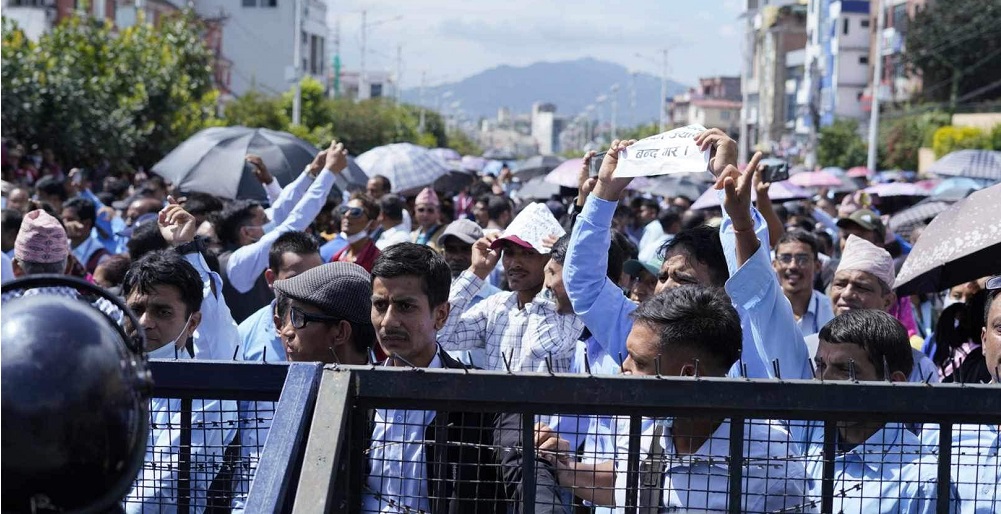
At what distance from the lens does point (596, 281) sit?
4.74 meters

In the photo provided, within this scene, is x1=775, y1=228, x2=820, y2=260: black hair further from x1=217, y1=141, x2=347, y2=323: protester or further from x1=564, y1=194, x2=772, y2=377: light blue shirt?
x1=217, y1=141, x2=347, y2=323: protester

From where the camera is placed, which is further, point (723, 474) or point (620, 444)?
point (620, 444)

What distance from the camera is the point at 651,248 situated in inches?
395

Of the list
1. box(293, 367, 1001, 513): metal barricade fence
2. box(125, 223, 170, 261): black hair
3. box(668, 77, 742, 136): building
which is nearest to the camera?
box(293, 367, 1001, 513): metal barricade fence

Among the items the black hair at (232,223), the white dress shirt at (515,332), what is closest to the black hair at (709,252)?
the white dress shirt at (515,332)

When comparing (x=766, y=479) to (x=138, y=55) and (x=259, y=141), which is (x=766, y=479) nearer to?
(x=259, y=141)

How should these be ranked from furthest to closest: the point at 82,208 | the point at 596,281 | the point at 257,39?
the point at 257,39, the point at 82,208, the point at 596,281

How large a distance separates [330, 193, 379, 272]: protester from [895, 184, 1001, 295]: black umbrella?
4.03 meters

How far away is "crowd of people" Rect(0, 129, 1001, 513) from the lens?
283 cm

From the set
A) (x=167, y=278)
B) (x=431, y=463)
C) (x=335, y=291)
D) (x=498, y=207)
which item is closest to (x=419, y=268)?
(x=335, y=291)

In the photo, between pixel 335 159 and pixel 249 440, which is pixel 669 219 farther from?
pixel 249 440

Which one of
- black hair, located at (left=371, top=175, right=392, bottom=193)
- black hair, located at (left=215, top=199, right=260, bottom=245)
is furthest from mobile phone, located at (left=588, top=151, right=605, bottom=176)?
black hair, located at (left=371, top=175, right=392, bottom=193)

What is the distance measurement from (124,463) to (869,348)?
9.41 feet

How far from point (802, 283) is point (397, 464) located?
3.82 meters
